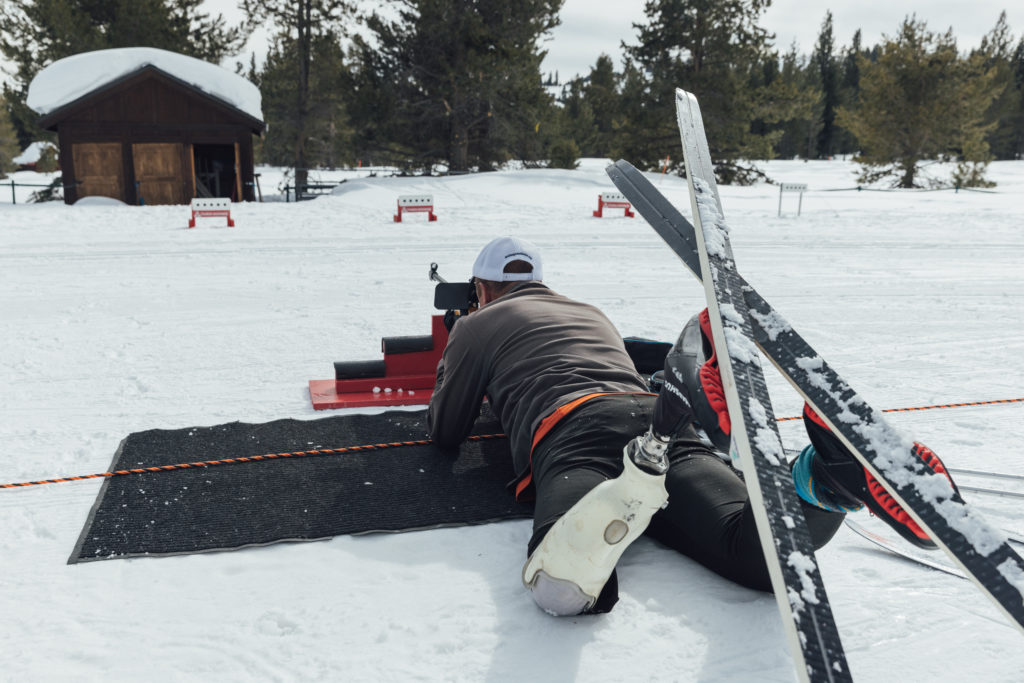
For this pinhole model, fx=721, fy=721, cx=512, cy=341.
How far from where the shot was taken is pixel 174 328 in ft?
18.9

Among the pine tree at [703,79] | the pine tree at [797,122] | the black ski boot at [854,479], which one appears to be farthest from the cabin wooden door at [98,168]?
the pine tree at [797,122]

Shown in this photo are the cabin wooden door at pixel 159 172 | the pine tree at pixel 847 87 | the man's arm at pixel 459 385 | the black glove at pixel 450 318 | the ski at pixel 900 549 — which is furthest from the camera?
the pine tree at pixel 847 87

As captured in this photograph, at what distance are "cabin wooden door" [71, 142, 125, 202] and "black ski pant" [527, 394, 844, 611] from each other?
18.5 metres

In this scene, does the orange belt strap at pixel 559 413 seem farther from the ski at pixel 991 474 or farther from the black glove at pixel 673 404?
the ski at pixel 991 474

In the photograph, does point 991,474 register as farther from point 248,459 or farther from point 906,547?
→ point 248,459

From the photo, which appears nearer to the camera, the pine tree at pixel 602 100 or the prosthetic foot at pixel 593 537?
the prosthetic foot at pixel 593 537

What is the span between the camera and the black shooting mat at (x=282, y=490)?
2.71 metres

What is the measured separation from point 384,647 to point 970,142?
27.8 meters

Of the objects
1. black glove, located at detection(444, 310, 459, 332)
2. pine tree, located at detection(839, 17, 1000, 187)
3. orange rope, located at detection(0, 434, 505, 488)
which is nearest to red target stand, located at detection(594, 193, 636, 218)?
black glove, located at detection(444, 310, 459, 332)

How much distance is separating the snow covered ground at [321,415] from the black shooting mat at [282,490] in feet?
0.36

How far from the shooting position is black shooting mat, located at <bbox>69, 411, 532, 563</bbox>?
107 inches

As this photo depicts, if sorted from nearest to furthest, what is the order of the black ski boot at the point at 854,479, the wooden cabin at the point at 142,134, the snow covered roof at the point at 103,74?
the black ski boot at the point at 854,479 → the snow covered roof at the point at 103,74 → the wooden cabin at the point at 142,134

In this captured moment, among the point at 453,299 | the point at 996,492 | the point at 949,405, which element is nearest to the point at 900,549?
the point at 996,492

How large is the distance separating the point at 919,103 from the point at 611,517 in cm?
2721
